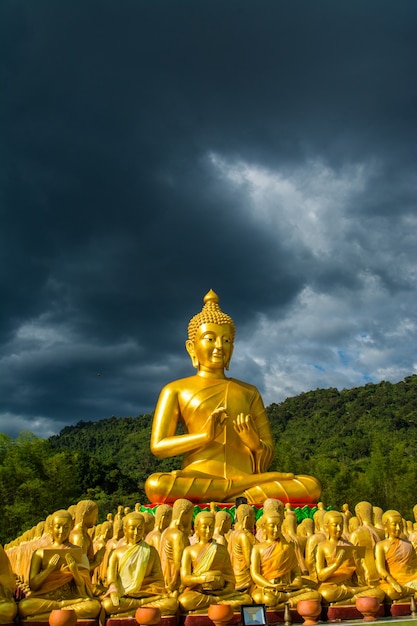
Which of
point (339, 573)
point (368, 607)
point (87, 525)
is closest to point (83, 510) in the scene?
point (87, 525)

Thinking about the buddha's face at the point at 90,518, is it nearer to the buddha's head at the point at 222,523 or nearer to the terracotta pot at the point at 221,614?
the buddha's head at the point at 222,523

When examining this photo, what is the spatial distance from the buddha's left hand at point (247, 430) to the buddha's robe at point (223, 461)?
372 mm

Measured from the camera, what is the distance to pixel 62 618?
5.84 meters

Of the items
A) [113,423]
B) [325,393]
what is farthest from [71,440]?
[325,393]

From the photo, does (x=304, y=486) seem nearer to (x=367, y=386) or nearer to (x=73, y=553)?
(x=73, y=553)

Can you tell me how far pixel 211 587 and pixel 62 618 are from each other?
1.62 metres

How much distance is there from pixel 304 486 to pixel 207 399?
2.53 meters

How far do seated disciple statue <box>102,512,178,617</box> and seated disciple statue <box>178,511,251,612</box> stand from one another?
221mm

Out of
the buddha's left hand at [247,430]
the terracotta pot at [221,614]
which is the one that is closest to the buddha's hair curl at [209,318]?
the buddha's left hand at [247,430]

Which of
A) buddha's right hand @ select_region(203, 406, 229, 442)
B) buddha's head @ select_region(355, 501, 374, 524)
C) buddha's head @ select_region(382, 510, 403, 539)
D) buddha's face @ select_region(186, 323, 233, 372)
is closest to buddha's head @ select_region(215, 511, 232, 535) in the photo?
buddha's head @ select_region(355, 501, 374, 524)

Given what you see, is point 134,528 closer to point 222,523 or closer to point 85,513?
point 85,513

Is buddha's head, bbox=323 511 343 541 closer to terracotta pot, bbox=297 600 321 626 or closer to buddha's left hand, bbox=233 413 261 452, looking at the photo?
terracotta pot, bbox=297 600 321 626

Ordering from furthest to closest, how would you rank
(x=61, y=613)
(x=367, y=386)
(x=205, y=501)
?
1. (x=367, y=386)
2. (x=205, y=501)
3. (x=61, y=613)

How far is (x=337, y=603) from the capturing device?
7.16 meters
